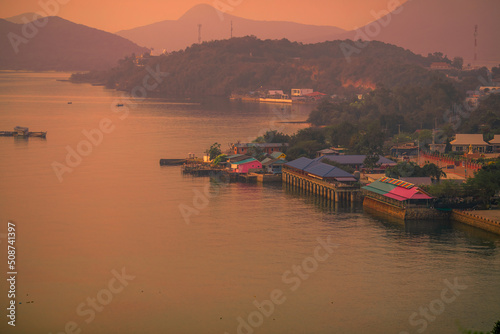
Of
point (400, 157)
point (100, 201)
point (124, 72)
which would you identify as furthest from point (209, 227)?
point (124, 72)

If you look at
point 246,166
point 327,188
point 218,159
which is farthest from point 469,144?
point 218,159

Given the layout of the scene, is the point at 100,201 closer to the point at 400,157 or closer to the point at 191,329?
the point at 191,329

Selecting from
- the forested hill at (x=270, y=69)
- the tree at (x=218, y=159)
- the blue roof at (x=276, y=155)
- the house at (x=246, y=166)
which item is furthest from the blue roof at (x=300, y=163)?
the forested hill at (x=270, y=69)

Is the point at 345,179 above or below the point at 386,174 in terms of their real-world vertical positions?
below

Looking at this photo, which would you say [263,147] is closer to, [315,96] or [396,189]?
[396,189]

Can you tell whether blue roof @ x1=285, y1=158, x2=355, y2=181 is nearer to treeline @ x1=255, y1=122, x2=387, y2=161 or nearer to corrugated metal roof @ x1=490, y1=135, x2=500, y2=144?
treeline @ x1=255, y1=122, x2=387, y2=161

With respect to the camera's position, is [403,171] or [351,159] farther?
[351,159]

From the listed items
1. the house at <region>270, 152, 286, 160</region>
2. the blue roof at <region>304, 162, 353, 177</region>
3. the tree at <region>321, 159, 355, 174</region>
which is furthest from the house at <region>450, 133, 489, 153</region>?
the blue roof at <region>304, 162, 353, 177</region>
